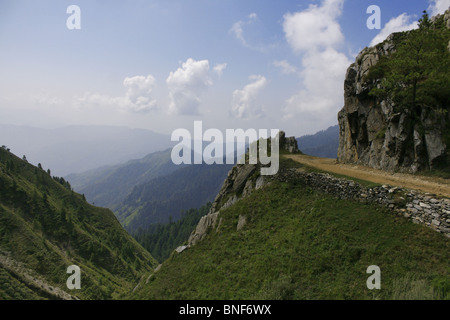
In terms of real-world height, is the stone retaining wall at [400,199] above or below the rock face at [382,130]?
below

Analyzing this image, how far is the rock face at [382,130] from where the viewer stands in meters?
21.4

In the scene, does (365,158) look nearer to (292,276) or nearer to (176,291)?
(292,276)

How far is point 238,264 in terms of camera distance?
16.7m

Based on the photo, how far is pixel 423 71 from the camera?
23.0m

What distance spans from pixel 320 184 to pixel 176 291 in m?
16.2

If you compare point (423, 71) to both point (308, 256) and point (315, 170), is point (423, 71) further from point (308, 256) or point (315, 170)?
point (308, 256)

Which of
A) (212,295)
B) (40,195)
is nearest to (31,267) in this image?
(40,195)

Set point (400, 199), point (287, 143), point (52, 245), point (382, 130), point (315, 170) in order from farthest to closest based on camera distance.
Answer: point (52, 245)
point (287, 143)
point (382, 130)
point (315, 170)
point (400, 199)

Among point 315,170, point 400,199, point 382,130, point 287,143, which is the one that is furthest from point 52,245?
point 382,130

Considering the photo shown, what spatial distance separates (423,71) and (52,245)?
339 ft

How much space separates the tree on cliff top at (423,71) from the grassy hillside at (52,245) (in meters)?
74.9

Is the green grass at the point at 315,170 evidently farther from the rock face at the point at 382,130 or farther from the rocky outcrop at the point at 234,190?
the rock face at the point at 382,130

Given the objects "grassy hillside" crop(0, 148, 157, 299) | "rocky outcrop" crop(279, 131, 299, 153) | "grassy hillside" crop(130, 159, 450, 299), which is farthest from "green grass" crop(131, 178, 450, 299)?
"grassy hillside" crop(0, 148, 157, 299)

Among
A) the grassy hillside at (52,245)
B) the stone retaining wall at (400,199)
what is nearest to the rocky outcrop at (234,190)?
the stone retaining wall at (400,199)
